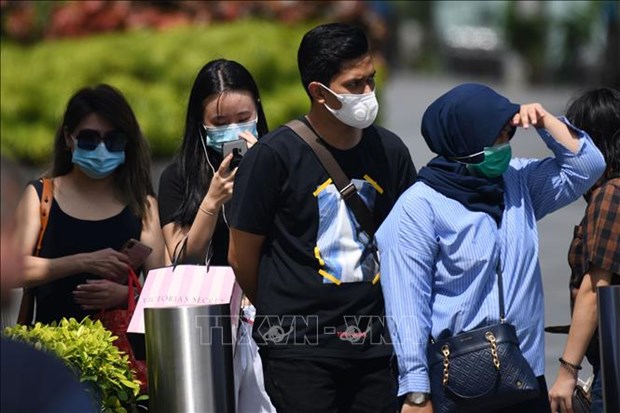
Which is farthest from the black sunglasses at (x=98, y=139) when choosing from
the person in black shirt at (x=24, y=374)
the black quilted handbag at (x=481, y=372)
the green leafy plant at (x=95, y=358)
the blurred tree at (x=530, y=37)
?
the blurred tree at (x=530, y=37)

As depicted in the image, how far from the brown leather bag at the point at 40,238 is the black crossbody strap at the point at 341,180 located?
1.30 m

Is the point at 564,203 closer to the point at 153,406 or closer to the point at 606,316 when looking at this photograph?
the point at 606,316

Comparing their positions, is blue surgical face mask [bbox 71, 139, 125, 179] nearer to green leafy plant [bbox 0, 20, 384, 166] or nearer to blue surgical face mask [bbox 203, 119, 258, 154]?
blue surgical face mask [bbox 203, 119, 258, 154]

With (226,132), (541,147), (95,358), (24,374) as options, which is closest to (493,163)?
(226,132)

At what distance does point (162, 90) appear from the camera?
1383 cm

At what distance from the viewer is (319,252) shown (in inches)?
174

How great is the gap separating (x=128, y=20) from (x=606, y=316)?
1278 centimetres

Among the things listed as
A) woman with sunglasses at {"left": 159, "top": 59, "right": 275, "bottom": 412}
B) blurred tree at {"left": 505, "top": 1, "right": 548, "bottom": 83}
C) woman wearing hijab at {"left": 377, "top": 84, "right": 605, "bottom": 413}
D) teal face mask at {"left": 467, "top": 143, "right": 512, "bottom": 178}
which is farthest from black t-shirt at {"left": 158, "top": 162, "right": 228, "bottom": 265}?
blurred tree at {"left": 505, "top": 1, "right": 548, "bottom": 83}

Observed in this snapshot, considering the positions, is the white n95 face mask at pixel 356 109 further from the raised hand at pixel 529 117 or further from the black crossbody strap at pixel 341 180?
the raised hand at pixel 529 117

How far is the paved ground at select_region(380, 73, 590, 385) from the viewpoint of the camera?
28.5 ft

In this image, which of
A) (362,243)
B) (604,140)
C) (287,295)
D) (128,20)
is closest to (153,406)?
(287,295)

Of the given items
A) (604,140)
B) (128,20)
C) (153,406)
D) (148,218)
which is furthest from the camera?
(128,20)

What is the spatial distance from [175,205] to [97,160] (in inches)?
19.0

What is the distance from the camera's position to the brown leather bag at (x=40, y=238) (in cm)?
533
